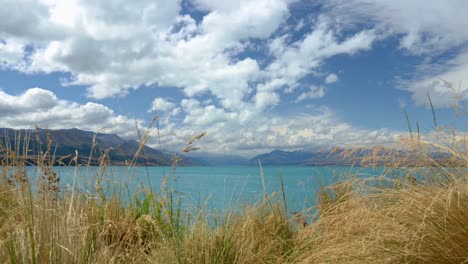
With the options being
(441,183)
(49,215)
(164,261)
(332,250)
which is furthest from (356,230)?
(49,215)

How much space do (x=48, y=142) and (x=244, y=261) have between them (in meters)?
1.75

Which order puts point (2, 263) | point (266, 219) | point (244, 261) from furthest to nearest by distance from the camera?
point (266, 219) < point (244, 261) < point (2, 263)

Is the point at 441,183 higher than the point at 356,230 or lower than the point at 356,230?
higher

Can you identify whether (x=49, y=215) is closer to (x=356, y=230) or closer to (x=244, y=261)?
(x=244, y=261)

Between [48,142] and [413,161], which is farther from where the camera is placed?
[413,161]

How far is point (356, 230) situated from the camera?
2738mm

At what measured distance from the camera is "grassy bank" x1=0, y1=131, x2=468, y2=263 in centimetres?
213

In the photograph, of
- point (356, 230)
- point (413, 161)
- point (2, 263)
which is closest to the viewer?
point (2, 263)

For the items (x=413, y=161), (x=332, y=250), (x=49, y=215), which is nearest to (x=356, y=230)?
(x=332, y=250)

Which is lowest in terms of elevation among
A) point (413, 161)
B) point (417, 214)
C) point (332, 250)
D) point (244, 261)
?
point (244, 261)

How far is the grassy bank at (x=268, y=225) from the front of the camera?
83.7 inches

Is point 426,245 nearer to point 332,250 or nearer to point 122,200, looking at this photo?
point 332,250

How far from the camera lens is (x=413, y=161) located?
3.50m

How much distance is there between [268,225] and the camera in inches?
158
